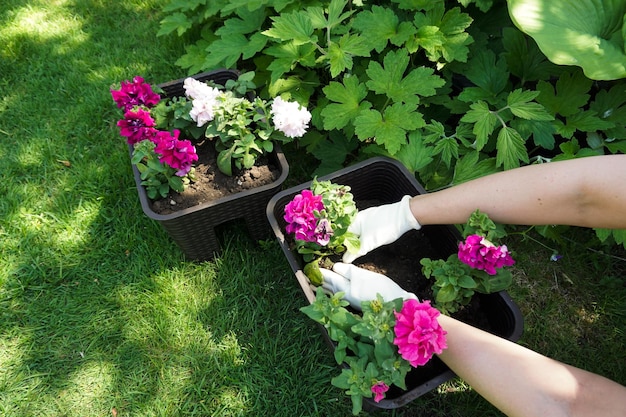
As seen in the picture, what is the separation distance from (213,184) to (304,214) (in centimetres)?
64

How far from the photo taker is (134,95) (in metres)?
2.05

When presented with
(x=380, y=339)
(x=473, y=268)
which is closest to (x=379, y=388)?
(x=380, y=339)

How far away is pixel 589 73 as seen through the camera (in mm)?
1752

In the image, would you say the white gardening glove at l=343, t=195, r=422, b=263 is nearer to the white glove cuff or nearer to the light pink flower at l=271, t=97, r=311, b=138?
the white glove cuff

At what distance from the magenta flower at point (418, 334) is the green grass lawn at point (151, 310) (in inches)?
25.9

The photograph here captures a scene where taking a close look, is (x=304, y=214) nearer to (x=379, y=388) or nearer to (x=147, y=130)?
(x=379, y=388)

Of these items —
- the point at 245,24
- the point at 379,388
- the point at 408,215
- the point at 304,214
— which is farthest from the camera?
the point at 245,24

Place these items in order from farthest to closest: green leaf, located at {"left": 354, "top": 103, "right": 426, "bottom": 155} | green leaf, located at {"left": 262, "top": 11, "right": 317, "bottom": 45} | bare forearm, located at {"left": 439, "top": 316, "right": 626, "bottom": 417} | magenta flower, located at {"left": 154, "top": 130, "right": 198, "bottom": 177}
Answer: green leaf, located at {"left": 262, "top": 11, "right": 317, "bottom": 45} < green leaf, located at {"left": 354, "top": 103, "right": 426, "bottom": 155} < magenta flower, located at {"left": 154, "top": 130, "right": 198, "bottom": 177} < bare forearm, located at {"left": 439, "top": 316, "right": 626, "bottom": 417}

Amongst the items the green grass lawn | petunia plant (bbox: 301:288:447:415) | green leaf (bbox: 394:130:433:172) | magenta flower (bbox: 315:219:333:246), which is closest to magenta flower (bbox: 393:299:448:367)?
petunia plant (bbox: 301:288:447:415)

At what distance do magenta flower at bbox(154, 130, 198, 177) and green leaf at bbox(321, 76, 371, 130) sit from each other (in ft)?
1.93

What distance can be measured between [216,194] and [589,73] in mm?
1516

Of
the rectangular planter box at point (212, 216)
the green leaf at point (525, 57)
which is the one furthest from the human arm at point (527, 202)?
the green leaf at point (525, 57)

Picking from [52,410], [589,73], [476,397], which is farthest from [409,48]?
[52,410]

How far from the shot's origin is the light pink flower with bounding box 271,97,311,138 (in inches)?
73.1
